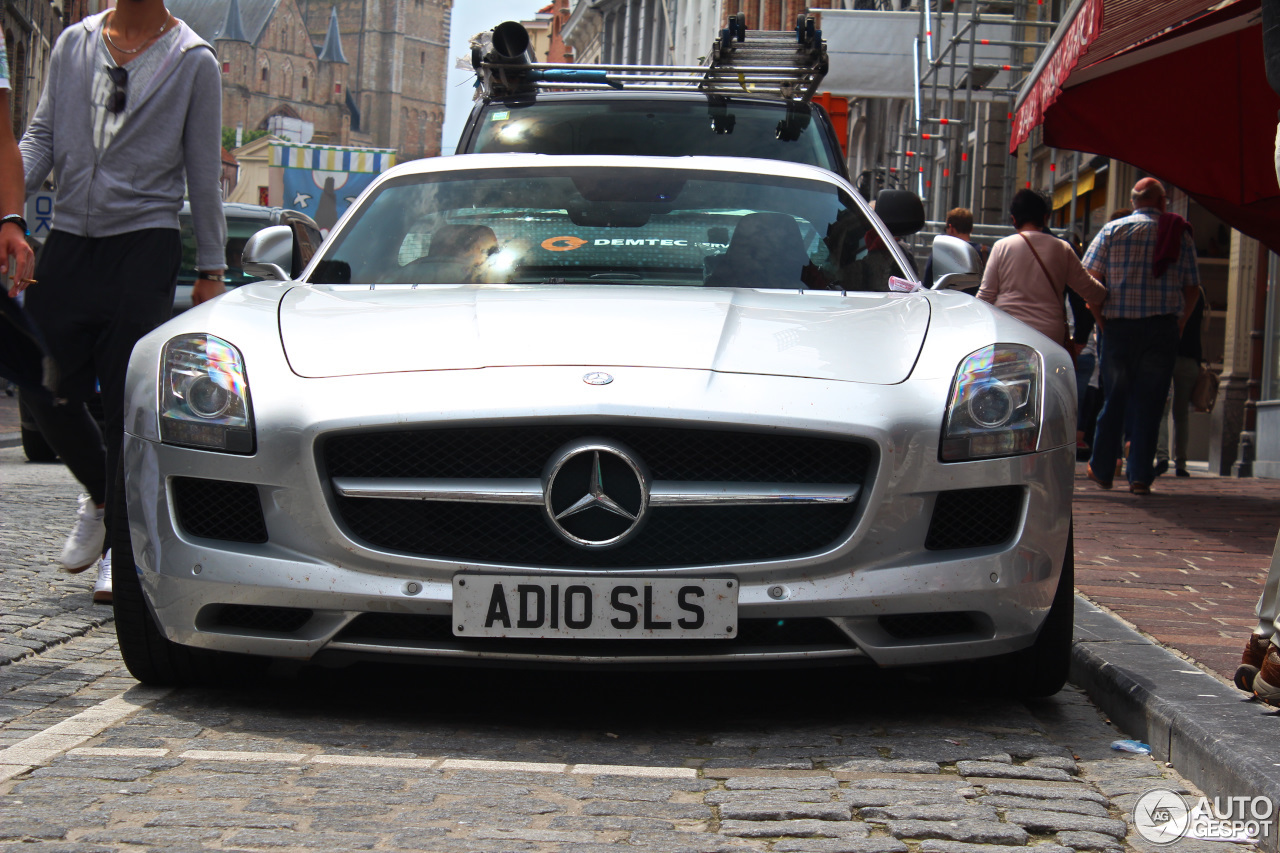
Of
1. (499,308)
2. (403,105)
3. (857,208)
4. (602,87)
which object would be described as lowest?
(499,308)

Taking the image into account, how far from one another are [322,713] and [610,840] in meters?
1.17

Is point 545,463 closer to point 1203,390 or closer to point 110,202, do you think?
point 110,202

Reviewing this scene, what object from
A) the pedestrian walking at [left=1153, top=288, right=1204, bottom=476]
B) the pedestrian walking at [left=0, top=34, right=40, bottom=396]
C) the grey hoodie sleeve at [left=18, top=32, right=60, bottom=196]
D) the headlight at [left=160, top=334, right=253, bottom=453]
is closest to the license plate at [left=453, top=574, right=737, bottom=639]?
the headlight at [left=160, top=334, right=253, bottom=453]

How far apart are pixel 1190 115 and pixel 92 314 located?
6.29 m

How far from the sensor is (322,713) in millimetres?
3738

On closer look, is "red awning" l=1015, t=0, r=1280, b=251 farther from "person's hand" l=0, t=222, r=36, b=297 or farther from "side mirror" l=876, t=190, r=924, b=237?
"person's hand" l=0, t=222, r=36, b=297

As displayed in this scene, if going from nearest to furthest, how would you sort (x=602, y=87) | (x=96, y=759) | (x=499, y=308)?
(x=96, y=759) → (x=499, y=308) → (x=602, y=87)

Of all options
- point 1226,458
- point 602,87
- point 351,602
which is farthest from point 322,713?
point 1226,458

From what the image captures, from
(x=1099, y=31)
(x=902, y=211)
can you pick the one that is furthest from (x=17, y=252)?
(x=1099, y=31)

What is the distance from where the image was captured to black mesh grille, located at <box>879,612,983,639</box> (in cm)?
363

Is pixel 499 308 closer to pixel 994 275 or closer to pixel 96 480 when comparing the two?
pixel 96 480

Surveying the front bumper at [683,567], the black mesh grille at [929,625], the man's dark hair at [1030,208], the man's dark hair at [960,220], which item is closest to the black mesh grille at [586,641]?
the front bumper at [683,567]

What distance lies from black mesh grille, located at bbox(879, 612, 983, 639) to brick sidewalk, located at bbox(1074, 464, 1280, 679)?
83cm

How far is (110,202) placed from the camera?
5098 mm
